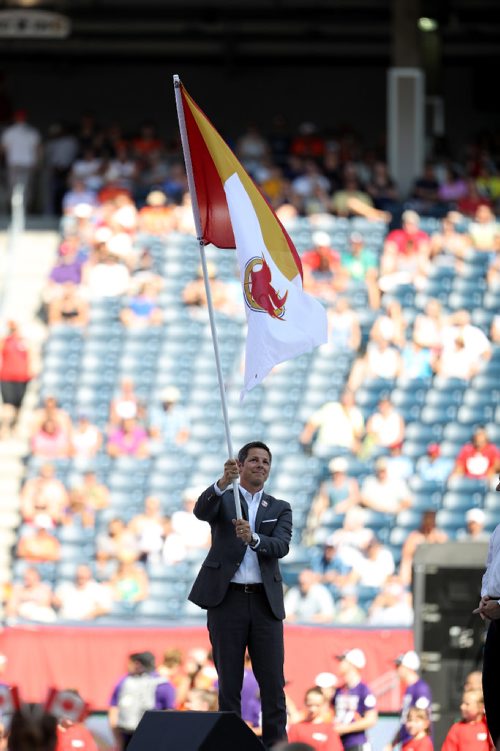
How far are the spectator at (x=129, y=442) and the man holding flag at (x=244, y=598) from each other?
10.2m

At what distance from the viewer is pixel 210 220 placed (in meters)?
8.96

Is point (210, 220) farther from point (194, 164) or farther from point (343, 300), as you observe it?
point (343, 300)

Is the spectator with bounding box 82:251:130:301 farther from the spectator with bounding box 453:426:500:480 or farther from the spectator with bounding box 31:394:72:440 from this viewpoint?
the spectator with bounding box 453:426:500:480

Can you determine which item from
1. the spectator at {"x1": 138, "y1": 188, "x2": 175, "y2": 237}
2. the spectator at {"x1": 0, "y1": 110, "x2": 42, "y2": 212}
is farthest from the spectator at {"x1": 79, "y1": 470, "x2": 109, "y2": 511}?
the spectator at {"x1": 0, "y1": 110, "x2": 42, "y2": 212}

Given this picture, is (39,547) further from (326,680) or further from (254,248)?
(254,248)

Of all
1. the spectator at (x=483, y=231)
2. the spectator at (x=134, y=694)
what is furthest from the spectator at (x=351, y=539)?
the spectator at (x=483, y=231)

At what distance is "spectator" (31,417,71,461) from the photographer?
18625mm

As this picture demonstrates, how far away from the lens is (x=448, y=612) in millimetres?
12617

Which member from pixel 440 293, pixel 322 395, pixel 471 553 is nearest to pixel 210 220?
pixel 471 553

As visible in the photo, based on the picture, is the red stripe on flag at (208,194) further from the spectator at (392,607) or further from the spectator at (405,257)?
the spectator at (405,257)

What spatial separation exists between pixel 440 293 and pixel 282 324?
12.3 m

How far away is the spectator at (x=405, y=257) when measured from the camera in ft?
68.2

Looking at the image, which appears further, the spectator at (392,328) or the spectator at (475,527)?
the spectator at (392,328)

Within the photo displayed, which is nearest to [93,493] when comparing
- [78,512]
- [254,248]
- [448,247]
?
[78,512]
